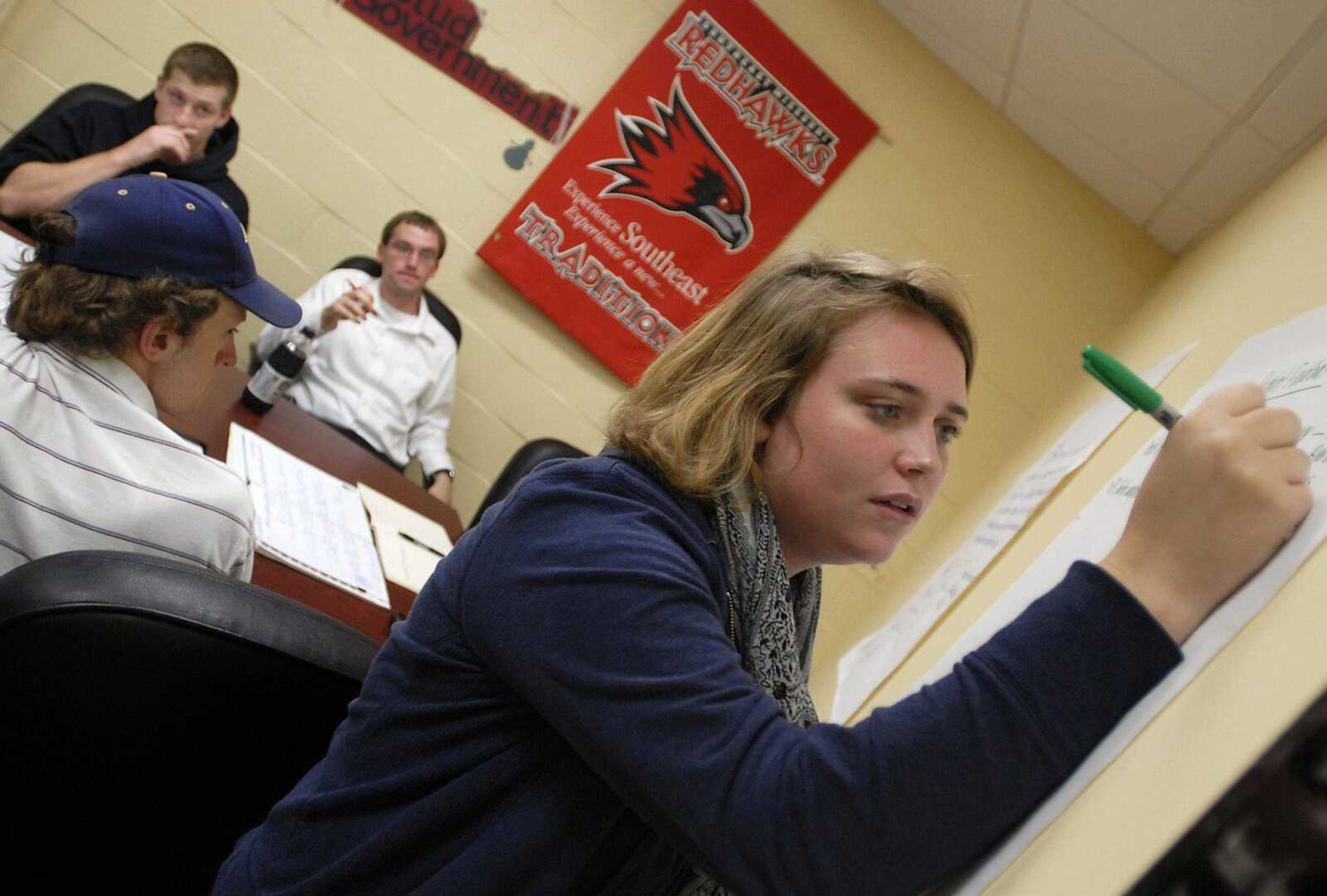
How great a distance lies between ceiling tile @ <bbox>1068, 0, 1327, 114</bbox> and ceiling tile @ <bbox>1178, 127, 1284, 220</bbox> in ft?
0.43

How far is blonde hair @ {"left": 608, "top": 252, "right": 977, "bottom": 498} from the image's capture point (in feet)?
2.95

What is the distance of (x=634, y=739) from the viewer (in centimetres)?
69

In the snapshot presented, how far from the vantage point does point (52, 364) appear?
126 centimetres

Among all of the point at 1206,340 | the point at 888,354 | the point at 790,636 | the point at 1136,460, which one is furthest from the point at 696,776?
the point at 1206,340

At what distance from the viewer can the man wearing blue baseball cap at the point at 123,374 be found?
1173 millimetres

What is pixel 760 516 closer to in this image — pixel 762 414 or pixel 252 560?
pixel 762 414

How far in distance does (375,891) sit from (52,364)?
801 millimetres

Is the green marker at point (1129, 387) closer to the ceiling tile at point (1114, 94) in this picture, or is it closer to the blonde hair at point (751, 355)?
the blonde hair at point (751, 355)

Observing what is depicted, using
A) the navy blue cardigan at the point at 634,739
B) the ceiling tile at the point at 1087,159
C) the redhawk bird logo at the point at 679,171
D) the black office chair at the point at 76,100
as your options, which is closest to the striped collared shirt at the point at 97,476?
the navy blue cardigan at the point at 634,739

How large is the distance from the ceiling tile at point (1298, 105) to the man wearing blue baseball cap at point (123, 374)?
2.15 meters

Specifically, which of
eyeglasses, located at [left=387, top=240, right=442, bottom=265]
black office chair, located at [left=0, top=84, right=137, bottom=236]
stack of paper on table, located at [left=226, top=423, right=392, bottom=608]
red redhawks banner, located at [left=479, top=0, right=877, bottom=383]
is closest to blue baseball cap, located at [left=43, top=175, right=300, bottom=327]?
stack of paper on table, located at [left=226, top=423, right=392, bottom=608]

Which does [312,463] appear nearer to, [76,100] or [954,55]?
[76,100]

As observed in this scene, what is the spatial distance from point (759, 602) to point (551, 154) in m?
3.17

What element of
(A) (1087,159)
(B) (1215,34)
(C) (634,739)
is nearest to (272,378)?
(C) (634,739)
